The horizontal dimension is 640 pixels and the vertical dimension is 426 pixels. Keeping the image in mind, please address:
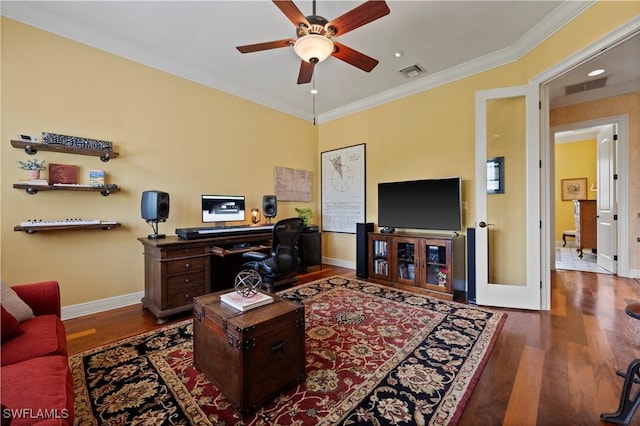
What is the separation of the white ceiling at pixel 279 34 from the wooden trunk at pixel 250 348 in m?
2.63

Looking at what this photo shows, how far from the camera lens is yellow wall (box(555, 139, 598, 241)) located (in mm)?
6602

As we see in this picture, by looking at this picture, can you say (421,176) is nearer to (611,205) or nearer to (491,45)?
(491,45)

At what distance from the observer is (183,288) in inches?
109

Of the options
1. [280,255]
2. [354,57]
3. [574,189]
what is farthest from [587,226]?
[280,255]

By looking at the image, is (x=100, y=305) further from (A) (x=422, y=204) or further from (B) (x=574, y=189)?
(B) (x=574, y=189)

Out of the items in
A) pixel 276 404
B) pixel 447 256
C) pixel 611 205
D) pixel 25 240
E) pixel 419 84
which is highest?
pixel 419 84

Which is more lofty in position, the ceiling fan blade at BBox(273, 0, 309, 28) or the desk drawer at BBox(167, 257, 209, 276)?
the ceiling fan blade at BBox(273, 0, 309, 28)

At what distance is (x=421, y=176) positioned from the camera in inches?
156

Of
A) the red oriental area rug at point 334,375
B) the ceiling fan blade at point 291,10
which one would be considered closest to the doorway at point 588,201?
the red oriental area rug at point 334,375

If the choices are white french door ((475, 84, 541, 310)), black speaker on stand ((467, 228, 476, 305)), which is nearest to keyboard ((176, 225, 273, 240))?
black speaker on stand ((467, 228, 476, 305))

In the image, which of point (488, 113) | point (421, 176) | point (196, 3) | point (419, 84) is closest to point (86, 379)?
point (196, 3)

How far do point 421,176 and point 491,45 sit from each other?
173 cm

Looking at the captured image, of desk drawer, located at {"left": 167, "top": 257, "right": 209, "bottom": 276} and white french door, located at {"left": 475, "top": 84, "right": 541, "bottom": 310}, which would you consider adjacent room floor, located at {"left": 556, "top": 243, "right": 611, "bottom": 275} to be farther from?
desk drawer, located at {"left": 167, "top": 257, "right": 209, "bottom": 276}

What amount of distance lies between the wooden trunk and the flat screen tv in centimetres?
259
